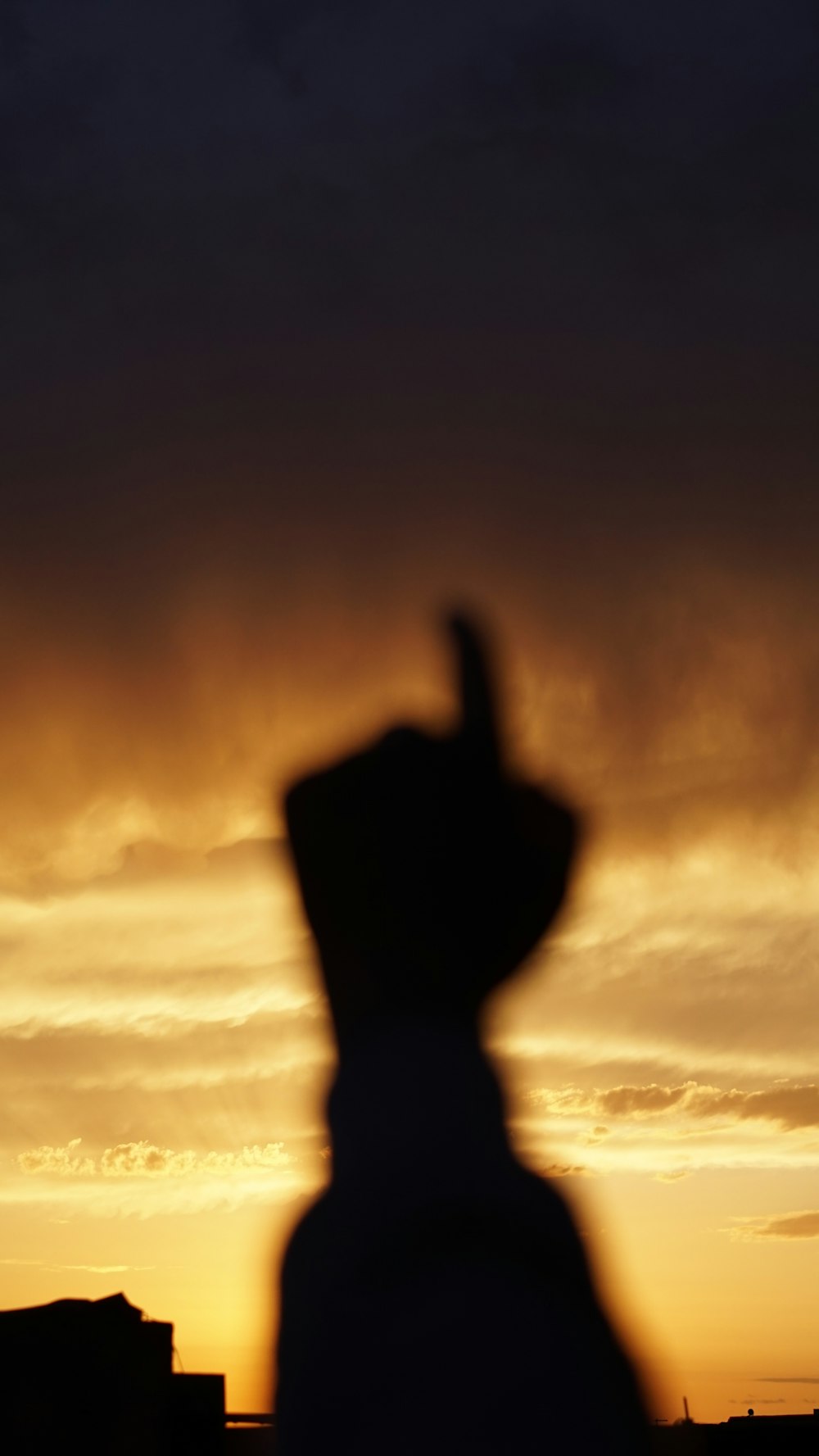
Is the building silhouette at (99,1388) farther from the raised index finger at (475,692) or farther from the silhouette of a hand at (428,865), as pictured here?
the raised index finger at (475,692)

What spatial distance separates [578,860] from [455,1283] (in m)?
0.70

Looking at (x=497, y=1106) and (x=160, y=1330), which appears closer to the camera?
(x=497, y=1106)

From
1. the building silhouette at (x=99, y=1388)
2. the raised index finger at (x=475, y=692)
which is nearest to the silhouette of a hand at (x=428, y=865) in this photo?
the raised index finger at (x=475, y=692)

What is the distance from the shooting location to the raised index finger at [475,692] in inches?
73.9

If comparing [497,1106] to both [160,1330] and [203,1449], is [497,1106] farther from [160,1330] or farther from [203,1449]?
[160,1330]

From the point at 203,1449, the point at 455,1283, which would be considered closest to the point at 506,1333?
the point at 455,1283

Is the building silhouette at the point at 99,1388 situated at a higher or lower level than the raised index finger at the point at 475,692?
lower

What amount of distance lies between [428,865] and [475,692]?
29 cm

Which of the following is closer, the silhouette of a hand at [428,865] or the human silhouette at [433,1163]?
the human silhouette at [433,1163]

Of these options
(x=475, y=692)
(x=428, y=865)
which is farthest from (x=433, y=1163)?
(x=475, y=692)

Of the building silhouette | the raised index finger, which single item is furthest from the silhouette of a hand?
the building silhouette

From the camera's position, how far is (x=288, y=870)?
191cm

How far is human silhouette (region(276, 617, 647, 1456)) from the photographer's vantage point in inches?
60.5

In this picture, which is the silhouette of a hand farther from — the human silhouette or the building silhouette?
the building silhouette
